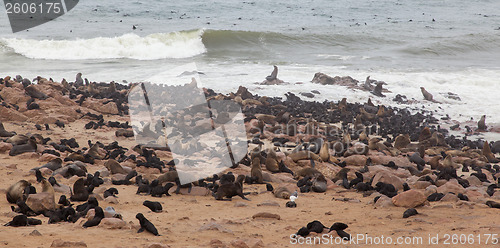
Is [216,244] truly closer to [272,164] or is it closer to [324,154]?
[272,164]

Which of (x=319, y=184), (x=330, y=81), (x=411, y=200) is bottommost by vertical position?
(x=330, y=81)

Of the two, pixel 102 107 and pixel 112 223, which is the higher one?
pixel 112 223

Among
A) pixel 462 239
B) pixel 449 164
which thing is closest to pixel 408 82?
pixel 449 164

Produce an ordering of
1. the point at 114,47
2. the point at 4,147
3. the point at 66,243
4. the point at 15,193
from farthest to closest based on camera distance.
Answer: the point at 114,47
the point at 4,147
the point at 15,193
the point at 66,243

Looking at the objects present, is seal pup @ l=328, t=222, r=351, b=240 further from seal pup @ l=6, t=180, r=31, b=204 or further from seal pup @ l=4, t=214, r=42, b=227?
seal pup @ l=6, t=180, r=31, b=204

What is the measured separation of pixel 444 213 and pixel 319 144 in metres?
3.38

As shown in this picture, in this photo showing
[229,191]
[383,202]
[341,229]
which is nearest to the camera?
[341,229]

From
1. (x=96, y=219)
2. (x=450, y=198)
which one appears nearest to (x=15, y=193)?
(x=96, y=219)

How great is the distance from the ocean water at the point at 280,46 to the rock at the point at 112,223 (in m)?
10.8

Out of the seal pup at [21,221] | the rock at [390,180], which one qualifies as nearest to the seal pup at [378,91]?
the rock at [390,180]

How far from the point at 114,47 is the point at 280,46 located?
8.90 m

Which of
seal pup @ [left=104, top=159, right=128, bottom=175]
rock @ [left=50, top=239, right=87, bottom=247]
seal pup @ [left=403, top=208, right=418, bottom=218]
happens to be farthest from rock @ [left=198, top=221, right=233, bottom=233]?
seal pup @ [left=104, top=159, right=128, bottom=175]

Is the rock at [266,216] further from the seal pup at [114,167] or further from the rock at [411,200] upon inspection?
the seal pup at [114,167]

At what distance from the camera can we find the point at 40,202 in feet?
15.7
